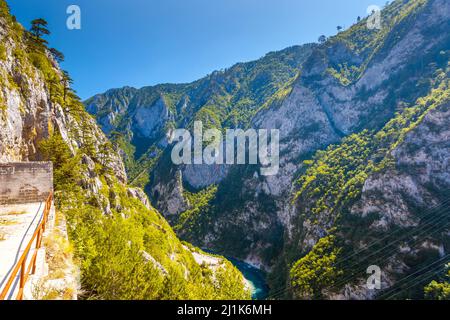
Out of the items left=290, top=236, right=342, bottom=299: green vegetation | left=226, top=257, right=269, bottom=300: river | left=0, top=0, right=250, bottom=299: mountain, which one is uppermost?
left=0, top=0, right=250, bottom=299: mountain

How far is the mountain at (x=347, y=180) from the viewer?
50778 millimetres

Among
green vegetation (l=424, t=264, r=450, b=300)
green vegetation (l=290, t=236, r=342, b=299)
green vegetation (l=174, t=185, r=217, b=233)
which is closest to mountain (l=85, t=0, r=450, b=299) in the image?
green vegetation (l=290, t=236, r=342, b=299)

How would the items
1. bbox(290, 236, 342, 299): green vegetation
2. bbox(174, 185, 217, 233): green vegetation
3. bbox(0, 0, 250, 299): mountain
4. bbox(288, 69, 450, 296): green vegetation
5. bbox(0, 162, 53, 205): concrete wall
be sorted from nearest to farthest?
bbox(0, 0, 250, 299): mountain → bbox(0, 162, 53, 205): concrete wall → bbox(290, 236, 342, 299): green vegetation → bbox(288, 69, 450, 296): green vegetation → bbox(174, 185, 217, 233): green vegetation

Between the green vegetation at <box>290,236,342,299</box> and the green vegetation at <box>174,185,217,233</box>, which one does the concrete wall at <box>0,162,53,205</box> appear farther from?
the green vegetation at <box>174,185,217,233</box>

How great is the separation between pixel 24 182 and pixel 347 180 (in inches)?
3050

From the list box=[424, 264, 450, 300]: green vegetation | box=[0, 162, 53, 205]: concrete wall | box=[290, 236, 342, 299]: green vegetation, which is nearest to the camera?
box=[0, 162, 53, 205]: concrete wall

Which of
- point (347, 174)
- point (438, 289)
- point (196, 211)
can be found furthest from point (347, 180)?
point (196, 211)

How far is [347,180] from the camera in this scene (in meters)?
73.7

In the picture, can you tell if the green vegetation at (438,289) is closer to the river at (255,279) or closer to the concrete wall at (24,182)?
the river at (255,279)

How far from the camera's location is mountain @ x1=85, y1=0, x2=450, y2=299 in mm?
50778

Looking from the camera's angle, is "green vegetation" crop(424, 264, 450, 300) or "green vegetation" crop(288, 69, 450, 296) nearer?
"green vegetation" crop(424, 264, 450, 300)

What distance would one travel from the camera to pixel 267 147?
124 m

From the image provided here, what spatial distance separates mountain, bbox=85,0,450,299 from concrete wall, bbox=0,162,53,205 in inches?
2143

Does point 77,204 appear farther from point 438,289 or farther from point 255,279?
point 255,279
